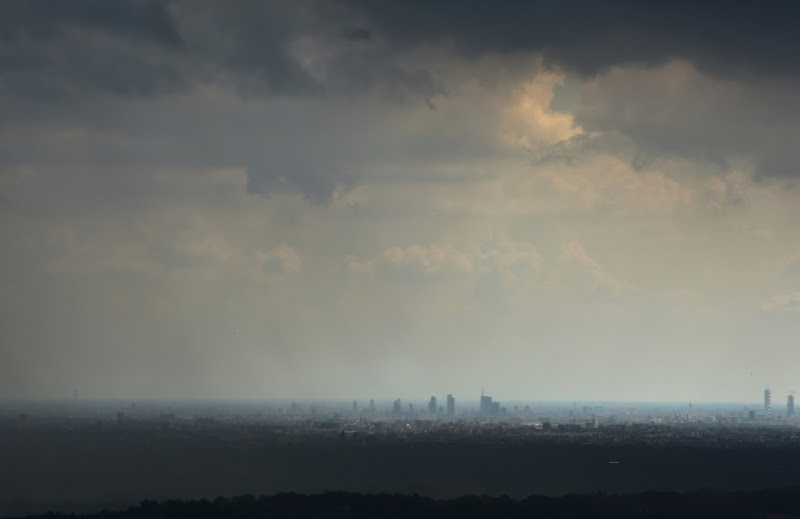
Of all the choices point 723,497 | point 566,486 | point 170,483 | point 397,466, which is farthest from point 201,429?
point 723,497

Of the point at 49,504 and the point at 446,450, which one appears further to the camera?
the point at 446,450

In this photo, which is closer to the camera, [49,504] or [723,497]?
[49,504]

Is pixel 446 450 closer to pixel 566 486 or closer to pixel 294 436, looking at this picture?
pixel 294 436

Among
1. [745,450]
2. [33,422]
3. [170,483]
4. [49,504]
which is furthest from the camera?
[745,450]

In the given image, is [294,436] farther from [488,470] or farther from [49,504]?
[49,504]

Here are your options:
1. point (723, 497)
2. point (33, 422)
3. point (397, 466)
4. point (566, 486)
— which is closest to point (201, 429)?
point (33, 422)

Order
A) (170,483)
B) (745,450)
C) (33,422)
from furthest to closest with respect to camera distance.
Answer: (745,450) → (33,422) → (170,483)
